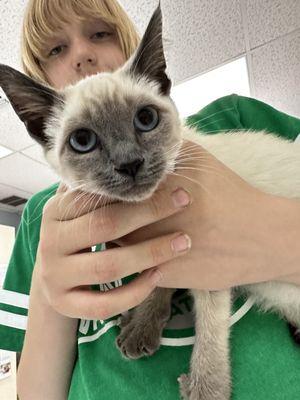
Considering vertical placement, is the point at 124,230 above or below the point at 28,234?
above

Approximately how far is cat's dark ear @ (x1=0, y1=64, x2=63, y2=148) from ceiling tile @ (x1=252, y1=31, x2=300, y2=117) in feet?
6.09

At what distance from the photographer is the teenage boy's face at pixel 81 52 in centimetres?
105

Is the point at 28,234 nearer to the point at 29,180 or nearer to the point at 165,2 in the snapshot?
the point at 165,2

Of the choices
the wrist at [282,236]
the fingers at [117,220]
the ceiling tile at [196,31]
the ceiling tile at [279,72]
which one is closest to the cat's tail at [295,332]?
the wrist at [282,236]

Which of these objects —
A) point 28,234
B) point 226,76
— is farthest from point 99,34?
point 226,76

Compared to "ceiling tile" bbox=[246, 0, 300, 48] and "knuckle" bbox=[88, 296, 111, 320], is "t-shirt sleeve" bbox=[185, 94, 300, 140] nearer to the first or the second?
"knuckle" bbox=[88, 296, 111, 320]

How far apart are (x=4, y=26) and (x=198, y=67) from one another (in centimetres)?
112

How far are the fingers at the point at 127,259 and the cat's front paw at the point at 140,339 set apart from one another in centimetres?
20

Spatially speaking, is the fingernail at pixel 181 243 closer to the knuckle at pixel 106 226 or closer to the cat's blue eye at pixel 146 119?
the knuckle at pixel 106 226

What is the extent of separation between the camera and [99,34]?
1.11 m

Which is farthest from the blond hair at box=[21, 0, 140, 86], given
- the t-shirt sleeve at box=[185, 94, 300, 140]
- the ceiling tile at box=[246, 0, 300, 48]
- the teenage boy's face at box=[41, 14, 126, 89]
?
the ceiling tile at box=[246, 0, 300, 48]

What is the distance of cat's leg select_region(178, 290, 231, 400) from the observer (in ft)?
2.34

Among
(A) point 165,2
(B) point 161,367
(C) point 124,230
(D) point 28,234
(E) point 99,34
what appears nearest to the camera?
(C) point 124,230

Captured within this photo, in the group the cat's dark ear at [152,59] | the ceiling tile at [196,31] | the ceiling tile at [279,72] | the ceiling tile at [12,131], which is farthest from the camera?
the ceiling tile at [12,131]
